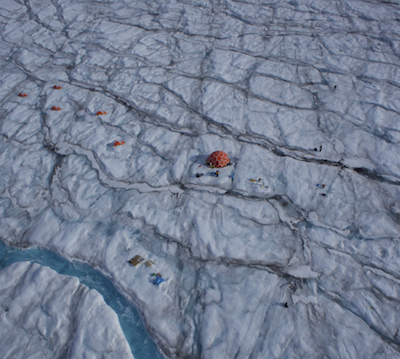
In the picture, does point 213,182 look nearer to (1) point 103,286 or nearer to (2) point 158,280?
(2) point 158,280

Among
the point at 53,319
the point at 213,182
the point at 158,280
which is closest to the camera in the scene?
the point at 53,319

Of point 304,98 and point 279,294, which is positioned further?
point 304,98

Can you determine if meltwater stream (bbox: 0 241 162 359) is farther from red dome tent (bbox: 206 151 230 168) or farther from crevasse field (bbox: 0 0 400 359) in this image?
red dome tent (bbox: 206 151 230 168)

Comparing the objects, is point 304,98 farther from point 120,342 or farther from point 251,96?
point 120,342

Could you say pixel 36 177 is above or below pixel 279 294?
below

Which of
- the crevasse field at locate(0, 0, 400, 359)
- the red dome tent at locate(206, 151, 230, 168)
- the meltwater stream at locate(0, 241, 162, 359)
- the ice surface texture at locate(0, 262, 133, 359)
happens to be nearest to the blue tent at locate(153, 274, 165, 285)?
the crevasse field at locate(0, 0, 400, 359)

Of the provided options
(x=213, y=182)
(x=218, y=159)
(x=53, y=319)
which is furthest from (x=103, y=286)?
(x=218, y=159)

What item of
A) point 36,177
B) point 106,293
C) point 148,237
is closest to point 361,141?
point 148,237
